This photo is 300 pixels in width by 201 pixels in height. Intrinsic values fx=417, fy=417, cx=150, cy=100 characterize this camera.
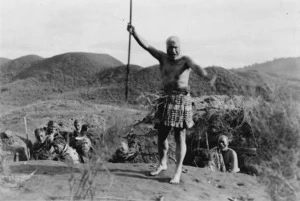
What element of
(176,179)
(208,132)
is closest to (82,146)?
(176,179)

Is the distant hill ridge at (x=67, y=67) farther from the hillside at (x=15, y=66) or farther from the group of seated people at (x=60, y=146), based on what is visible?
the group of seated people at (x=60, y=146)

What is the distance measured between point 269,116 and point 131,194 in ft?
5.69

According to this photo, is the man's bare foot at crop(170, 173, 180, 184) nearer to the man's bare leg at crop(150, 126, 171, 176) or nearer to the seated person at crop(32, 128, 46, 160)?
the man's bare leg at crop(150, 126, 171, 176)

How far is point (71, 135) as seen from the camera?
7.31 metres

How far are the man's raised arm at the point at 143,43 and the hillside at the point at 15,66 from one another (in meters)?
23.4

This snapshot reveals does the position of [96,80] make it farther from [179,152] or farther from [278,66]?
[179,152]

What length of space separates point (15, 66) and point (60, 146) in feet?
82.8

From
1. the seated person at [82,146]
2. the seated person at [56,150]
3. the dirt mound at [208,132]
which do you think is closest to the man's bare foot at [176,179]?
the seated person at [56,150]

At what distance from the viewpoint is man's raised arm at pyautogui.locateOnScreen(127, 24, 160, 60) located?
5086mm

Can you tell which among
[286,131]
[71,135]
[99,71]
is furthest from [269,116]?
[99,71]

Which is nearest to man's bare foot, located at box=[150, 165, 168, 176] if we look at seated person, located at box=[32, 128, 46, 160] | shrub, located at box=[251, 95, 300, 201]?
shrub, located at box=[251, 95, 300, 201]

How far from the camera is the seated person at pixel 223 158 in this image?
661cm

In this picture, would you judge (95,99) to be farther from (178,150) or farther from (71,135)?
(178,150)

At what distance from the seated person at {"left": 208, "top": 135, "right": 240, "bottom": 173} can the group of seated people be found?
76.2 inches
